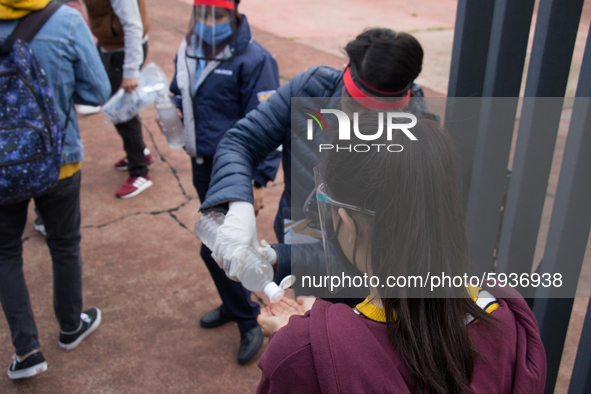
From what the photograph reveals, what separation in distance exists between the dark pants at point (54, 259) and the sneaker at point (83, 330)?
111mm

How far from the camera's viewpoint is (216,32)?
102 inches

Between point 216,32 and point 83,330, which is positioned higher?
point 216,32

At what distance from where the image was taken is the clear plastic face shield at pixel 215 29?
2568mm

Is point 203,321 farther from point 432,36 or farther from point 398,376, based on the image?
point 432,36

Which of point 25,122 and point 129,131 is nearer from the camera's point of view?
point 25,122

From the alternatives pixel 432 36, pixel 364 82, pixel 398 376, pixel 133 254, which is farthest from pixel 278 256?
pixel 432 36

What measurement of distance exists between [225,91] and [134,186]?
2.19 metres

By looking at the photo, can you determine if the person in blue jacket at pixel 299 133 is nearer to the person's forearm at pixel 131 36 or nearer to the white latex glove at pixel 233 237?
the white latex glove at pixel 233 237

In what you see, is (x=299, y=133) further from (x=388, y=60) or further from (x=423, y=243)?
(x=423, y=243)

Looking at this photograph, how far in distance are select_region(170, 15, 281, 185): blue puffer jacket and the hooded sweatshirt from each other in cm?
76

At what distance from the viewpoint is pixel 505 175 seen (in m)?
1.94

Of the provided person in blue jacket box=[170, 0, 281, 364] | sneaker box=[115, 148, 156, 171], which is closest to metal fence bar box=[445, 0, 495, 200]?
person in blue jacket box=[170, 0, 281, 364]

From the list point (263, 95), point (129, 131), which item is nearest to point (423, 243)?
point (263, 95)

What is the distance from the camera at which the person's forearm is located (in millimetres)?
3666
